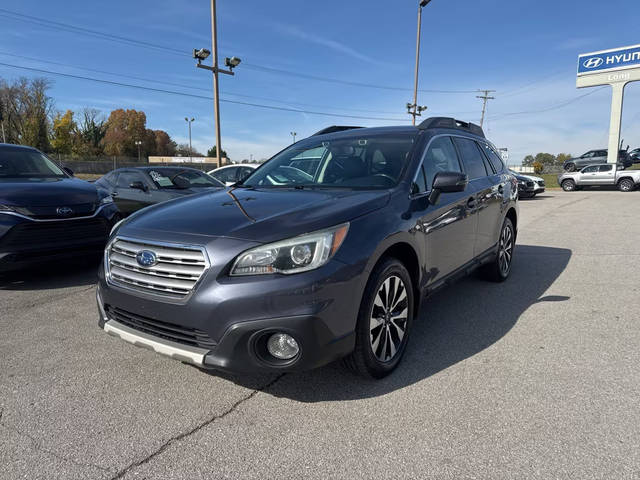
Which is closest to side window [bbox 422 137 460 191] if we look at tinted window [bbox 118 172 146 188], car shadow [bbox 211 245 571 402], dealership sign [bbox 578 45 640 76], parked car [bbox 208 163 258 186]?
car shadow [bbox 211 245 571 402]

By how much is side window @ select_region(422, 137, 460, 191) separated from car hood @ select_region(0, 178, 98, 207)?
4.02 m

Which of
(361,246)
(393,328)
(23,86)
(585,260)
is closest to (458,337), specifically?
(393,328)

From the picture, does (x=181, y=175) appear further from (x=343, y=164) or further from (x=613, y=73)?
(x=613, y=73)

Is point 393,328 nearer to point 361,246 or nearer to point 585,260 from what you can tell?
point 361,246

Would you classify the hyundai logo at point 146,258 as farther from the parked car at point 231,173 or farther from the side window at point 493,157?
the parked car at point 231,173

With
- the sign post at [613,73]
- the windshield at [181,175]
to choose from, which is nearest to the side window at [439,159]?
the windshield at [181,175]

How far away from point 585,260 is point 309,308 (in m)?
5.80

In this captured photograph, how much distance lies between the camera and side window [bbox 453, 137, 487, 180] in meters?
4.32

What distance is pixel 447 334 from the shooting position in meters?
3.58

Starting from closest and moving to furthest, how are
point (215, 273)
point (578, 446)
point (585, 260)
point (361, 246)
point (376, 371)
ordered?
point (578, 446) → point (215, 273) → point (361, 246) → point (376, 371) → point (585, 260)

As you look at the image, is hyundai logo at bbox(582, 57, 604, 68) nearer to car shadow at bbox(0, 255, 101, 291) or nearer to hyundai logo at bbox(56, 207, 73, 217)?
car shadow at bbox(0, 255, 101, 291)

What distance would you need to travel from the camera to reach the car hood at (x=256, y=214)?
2.42m

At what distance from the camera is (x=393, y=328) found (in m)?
2.90

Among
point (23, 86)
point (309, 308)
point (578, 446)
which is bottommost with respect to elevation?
point (578, 446)
